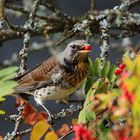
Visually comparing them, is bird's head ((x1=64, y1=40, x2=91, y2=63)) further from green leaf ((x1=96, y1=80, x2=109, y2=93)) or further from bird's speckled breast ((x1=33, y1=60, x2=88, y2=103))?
green leaf ((x1=96, y1=80, x2=109, y2=93))

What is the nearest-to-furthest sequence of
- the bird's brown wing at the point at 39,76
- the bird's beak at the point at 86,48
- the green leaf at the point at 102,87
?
the green leaf at the point at 102,87, the bird's beak at the point at 86,48, the bird's brown wing at the point at 39,76

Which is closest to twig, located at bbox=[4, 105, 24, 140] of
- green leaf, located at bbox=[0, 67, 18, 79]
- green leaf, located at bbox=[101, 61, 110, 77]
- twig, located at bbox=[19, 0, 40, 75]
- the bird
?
twig, located at bbox=[19, 0, 40, 75]

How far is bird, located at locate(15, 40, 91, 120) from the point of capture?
105 inches

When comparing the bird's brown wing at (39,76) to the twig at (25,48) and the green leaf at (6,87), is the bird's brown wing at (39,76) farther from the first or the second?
the green leaf at (6,87)

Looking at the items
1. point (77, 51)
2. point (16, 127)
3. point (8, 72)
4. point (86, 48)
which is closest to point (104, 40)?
point (86, 48)

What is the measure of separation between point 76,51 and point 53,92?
0.27 meters

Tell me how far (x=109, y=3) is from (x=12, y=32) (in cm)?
164

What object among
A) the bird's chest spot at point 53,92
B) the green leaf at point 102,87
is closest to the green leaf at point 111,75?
the green leaf at point 102,87

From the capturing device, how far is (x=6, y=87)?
4.06 feet

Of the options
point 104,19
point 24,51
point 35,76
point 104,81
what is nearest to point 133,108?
point 104,81

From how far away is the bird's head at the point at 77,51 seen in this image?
2.43 m

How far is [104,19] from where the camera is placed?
252 cm

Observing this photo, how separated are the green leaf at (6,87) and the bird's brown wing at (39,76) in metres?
1.42

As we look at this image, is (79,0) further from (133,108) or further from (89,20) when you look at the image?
(133,108)
